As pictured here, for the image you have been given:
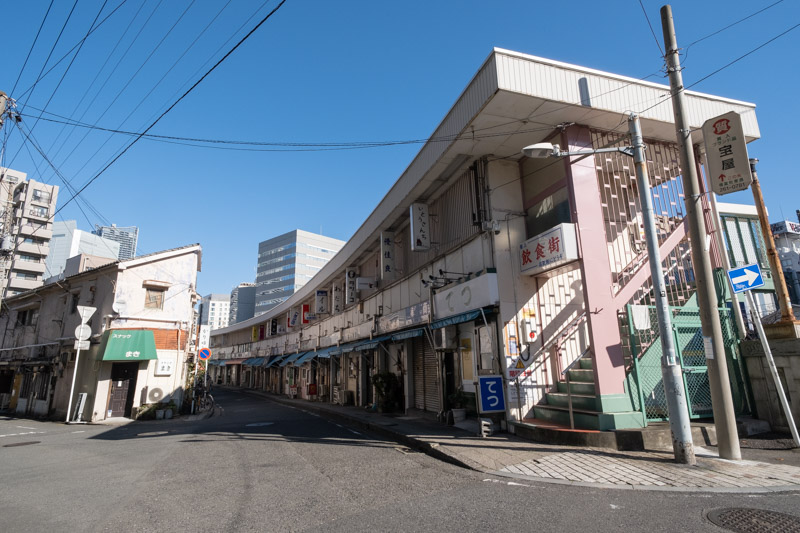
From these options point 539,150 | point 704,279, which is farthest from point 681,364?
point 539,150

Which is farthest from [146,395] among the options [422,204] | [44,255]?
[44,255]

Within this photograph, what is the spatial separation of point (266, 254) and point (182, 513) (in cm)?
12656

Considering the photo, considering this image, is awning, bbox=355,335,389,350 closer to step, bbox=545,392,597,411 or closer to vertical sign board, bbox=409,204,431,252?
vertical sign board, bbox=409,204,431,252

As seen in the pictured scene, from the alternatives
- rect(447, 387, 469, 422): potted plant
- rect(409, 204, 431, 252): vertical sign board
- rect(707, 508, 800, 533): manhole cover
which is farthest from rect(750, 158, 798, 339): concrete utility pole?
rect(409, 204, 431, 252): vertical sign board

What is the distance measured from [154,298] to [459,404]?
53.9 ft

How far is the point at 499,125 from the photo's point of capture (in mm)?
10391

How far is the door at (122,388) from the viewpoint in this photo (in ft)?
59.9

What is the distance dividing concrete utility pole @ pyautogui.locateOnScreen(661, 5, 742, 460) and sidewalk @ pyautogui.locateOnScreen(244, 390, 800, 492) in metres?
0.62

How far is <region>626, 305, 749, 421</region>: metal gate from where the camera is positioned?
28.9 ft

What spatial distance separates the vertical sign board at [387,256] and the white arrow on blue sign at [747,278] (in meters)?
11.6

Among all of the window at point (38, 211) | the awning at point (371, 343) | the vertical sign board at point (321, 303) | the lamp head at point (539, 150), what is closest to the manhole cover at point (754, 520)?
the lamp head at point (539, 150)

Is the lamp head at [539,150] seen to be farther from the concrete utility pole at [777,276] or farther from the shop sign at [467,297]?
the concrete utility pole at [777,276]

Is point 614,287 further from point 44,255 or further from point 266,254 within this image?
point 266,254

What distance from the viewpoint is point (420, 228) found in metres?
14.6
